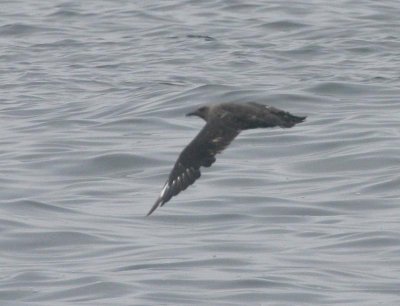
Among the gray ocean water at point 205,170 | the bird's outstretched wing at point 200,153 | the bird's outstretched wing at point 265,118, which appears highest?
→ the bird's outstretched wing at point 265,118

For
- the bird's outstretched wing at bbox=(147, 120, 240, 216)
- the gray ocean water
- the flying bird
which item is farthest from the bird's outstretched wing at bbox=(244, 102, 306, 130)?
the gray ocean water

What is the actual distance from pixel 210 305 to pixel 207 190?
12.1 ft

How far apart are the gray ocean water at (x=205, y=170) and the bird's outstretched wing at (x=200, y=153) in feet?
6.97

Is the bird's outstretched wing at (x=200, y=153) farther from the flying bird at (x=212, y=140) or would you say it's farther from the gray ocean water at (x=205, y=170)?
the gray ocean water at (x=205, y=170)

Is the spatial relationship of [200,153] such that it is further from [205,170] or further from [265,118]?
[205,170]

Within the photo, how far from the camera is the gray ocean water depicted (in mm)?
12648

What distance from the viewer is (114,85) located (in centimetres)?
1973

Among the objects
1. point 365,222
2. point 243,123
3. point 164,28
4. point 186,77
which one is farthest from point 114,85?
point 243,123

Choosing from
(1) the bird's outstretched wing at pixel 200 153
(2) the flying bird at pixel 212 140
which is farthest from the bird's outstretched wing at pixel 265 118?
(1) the bird's outstretched wing at pixel 200 153

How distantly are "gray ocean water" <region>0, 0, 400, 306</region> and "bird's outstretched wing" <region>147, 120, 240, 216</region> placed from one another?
6.97ft

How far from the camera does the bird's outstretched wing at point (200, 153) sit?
9898mm

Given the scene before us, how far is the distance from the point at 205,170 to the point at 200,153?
20.1 ft

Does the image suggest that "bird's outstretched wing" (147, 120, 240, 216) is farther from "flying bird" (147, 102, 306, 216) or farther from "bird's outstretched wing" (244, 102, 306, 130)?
"bird's outstretched wing" (244, 102, 306, 130)

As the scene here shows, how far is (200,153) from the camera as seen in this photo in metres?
9.97
